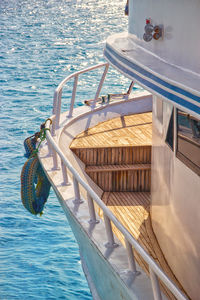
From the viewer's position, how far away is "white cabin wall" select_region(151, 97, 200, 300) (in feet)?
15.1

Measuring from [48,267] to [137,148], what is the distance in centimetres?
274

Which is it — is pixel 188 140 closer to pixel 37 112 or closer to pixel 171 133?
pixel 171 133

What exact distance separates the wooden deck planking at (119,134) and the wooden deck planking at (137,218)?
73cm

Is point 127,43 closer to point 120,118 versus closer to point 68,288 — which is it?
point 120,118

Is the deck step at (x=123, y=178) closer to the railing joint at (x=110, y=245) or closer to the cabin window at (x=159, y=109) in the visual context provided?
the cabin window at (x=159, y=109)

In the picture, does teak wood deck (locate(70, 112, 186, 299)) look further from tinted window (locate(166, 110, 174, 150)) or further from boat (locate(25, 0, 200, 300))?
tinted window (locate(166, 110, 174, 150))

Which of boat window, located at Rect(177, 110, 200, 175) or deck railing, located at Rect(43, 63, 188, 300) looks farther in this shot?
boat window, located at Rect(177, 110, 200, 175)

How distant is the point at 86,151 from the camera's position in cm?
785

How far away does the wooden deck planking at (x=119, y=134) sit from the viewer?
314 inches

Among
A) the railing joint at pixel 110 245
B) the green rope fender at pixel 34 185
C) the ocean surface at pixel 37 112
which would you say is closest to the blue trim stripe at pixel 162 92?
the railing joint at pixel 110 245

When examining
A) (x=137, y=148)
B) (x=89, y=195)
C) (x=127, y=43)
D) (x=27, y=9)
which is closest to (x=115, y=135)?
(x=137, y=148)

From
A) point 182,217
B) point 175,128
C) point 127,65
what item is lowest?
point 182,217

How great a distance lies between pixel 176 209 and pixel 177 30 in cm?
156

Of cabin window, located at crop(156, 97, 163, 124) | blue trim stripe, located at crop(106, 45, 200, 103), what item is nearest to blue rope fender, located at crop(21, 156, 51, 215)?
cabin window, located at crop(156, 97, 163, 124)
